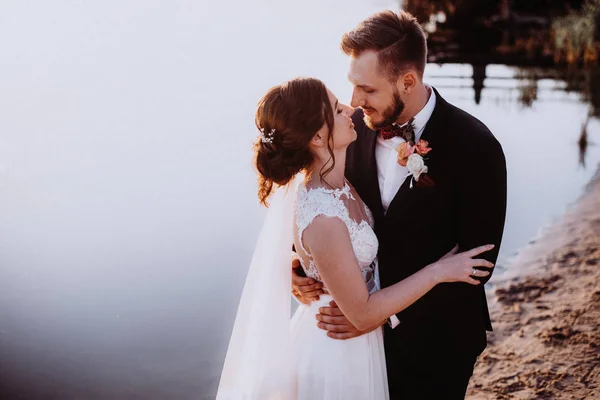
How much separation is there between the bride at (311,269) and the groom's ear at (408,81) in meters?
0.26

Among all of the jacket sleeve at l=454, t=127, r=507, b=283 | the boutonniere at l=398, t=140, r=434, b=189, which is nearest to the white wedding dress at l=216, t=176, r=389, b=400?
the boutonniere at l=398, t=140, r=434, b=189

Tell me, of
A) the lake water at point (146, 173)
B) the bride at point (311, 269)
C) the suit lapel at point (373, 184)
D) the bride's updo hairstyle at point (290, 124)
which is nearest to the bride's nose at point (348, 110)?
the bride at point (311, 269)

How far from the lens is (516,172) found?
31.6 ft

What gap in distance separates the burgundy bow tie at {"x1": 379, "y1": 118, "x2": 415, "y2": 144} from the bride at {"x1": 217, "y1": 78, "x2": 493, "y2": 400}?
8.9 inches

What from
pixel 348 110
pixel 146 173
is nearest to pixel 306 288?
pixel 348 110

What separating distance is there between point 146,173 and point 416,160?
6511 mm

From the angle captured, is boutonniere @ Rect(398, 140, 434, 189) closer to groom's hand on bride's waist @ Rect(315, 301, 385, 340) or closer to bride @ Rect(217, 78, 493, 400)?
bride @ Rect(217, 78, 493, 400)

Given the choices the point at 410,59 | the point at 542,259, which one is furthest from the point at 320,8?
the point at 410,59

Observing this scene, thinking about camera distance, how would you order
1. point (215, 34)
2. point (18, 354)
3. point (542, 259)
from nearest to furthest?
point (18, 354), point (542, 259), point (215, 34)

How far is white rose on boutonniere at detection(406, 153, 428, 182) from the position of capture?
2658 millimetres

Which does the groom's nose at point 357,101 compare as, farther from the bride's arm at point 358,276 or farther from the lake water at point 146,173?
the lake water at point 146,173

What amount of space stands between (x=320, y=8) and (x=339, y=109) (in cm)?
1679

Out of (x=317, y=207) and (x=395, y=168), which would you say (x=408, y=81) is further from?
(x=317, y=207)

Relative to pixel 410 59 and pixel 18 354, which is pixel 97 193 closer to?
pixel 18 354
